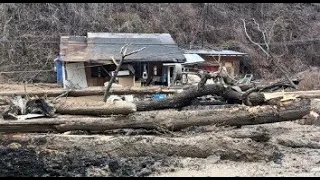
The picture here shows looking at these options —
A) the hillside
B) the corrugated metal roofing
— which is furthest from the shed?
the hillside

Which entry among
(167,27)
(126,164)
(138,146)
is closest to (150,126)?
(138,146)

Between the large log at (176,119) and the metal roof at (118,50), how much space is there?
12.5 metres

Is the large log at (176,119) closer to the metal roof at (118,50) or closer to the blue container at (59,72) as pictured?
the metal roof at (118,50)

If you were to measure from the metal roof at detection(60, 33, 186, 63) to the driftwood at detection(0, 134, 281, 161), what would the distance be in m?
13.0

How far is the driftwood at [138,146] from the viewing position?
7.55 m

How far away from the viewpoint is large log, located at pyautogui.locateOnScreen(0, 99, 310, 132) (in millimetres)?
8000

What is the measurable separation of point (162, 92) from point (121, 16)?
1735cm

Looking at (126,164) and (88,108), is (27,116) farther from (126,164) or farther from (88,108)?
(126,164)

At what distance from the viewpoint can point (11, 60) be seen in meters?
24.0

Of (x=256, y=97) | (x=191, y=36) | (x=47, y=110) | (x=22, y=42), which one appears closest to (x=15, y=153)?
(x=47, y=110)

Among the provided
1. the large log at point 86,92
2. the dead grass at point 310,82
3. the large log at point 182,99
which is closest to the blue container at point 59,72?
the large log at point 86,92

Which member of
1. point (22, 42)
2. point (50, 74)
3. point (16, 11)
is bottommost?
point (50, 74)

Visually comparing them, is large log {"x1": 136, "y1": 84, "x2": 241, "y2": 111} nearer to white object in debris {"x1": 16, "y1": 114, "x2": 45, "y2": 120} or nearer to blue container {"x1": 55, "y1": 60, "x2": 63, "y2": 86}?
white object in debris {"x1": 16, "y1": 114, "x2": 45, "y2": 120}

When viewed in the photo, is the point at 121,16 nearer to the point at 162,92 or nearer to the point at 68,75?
the point at 68,75
